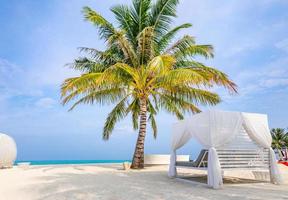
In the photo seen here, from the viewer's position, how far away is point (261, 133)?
7.98m

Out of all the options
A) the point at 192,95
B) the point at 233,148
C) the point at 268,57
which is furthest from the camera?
the point at 192,95

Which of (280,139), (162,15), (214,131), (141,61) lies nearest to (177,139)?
(214,131)

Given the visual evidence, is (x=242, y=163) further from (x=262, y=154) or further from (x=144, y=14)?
(x=144, y=14)

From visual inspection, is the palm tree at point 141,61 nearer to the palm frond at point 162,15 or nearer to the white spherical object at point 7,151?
the palm frond at point 162,15

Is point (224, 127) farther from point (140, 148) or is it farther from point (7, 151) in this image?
point (7, 151)

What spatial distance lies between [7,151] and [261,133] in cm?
1126

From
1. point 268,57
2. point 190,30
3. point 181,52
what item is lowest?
point 268,57

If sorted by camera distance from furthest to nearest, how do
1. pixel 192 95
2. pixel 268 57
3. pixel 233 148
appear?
pixel 192 95
pixel 268 57
pixel 233 148

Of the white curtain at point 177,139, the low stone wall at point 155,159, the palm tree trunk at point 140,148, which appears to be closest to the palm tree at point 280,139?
the low stone wall at point 155,159

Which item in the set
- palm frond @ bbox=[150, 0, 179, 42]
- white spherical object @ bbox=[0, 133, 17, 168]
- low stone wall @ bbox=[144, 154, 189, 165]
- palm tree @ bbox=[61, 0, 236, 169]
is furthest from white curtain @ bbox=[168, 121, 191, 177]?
white spherical object @ bbox=[0, 133, 17, 168]

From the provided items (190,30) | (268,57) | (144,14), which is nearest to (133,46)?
(144,14)

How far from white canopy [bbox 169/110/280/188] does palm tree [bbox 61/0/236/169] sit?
12.2 ft

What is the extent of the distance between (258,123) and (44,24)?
8.71 metres

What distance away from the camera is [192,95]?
12.8 m
